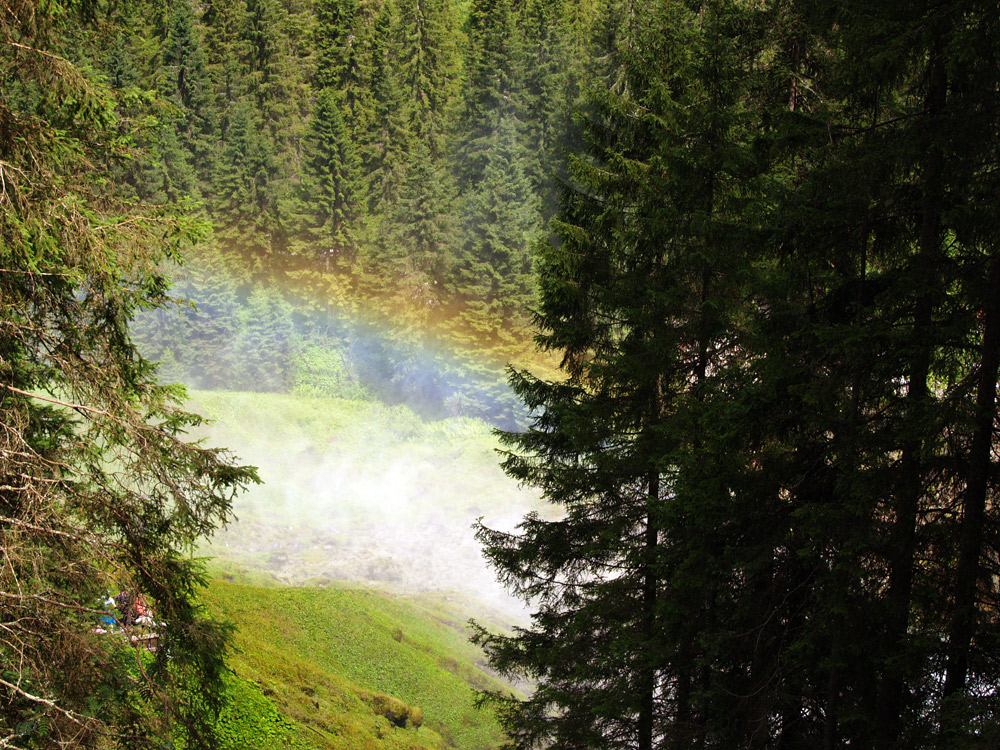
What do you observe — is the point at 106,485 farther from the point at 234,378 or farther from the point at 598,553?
the point at 234,378

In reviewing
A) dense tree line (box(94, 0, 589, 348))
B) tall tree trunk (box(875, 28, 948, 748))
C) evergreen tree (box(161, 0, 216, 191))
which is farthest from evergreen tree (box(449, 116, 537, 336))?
tall tree trunk (box(875, 28, 948, 748))

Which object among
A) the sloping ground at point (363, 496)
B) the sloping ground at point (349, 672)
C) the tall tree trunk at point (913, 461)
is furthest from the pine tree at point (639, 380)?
the sloping ground at point (363, 496)

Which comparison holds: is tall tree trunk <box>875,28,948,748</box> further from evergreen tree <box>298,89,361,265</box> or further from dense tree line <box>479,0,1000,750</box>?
evergreen tree <box>298,89,361,265</box>

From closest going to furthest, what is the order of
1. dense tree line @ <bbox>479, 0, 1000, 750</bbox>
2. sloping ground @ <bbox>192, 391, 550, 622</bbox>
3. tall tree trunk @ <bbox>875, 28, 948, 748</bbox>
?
dense tree line @ <bbox>479, 0, 1000, 750</bbox>, tall tree trunk @ <bbox>875, 28, 948, 748</bbox>, sloping ground @ <bbox>192, 391, 550, 622</bbox>

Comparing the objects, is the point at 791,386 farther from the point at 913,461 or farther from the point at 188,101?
the point at 188,101

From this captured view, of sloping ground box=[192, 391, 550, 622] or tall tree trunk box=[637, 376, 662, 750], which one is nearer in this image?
tall tree trunk box=[637, 376, 662, 750]

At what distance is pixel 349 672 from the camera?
20.8 meters

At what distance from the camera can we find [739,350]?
33.0 feet

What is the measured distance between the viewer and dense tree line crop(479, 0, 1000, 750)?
5.86 m

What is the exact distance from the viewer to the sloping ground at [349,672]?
14766 millimetres

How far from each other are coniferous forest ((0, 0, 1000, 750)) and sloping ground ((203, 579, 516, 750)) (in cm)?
496

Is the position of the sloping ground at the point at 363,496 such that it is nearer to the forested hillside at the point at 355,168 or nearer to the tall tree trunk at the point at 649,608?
the forested hillside at the point at 355,168

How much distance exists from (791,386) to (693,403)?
2.34 meters

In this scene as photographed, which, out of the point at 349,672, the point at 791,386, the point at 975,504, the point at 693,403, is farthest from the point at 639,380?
the point at 349,672
